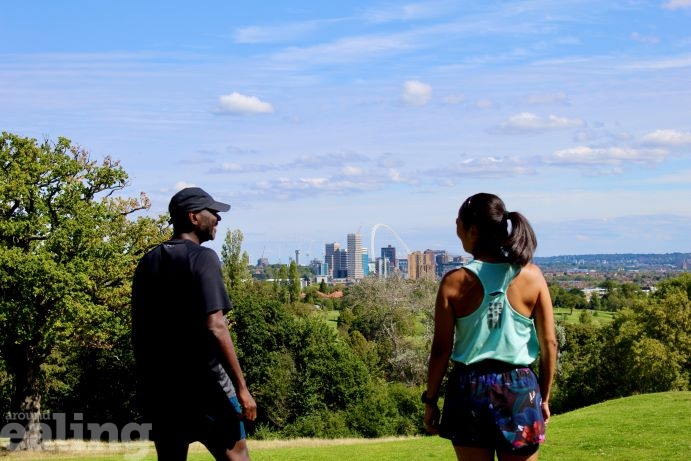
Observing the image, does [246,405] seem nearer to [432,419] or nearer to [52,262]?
Answer: [432,419]

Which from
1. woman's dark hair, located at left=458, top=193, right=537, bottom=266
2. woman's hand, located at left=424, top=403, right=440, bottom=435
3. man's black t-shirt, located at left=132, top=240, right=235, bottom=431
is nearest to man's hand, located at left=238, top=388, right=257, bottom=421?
man's black t-shirt, located at left=132, top=240, right=235, bottom=431

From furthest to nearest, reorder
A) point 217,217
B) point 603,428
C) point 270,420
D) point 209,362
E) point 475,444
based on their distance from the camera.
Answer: point 270,420 → point 603,428 → point 217,217 → point 209,362 → point 475,444

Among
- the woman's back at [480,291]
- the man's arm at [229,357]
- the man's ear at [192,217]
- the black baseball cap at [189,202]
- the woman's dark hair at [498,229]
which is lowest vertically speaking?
the man's arm at [229,357]

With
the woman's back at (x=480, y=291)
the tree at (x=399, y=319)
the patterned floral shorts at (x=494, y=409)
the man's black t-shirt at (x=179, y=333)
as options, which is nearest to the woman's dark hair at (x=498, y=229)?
the woman's back at (x=480, y=291)

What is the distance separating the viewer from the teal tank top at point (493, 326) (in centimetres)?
539

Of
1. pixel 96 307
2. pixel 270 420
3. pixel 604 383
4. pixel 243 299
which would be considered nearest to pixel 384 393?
pixel 270 420

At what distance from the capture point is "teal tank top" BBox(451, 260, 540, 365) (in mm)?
5387

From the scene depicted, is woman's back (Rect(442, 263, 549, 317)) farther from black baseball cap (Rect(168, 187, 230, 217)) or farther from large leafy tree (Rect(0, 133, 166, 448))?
large leafy tree (Rect(0, 133, 166, 448))

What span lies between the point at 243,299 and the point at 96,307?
1037 inches

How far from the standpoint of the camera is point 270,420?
5334 cm

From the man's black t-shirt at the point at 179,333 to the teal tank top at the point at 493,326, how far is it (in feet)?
5.61

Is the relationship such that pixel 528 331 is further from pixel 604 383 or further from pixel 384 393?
pixel 604 383

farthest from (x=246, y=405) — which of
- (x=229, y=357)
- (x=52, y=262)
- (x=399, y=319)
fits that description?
(x=399, y=319)

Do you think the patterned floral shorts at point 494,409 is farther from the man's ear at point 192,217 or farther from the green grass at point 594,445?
the green grass at point 594,445
